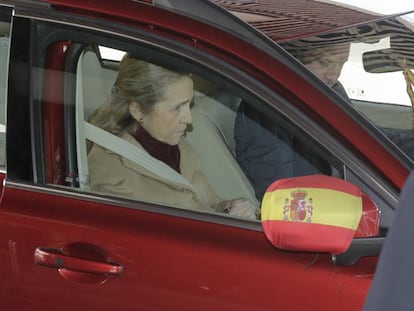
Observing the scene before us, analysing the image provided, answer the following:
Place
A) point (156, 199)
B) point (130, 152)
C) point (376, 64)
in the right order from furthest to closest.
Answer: point (376, 64), point (130, 152), point (156, 199)

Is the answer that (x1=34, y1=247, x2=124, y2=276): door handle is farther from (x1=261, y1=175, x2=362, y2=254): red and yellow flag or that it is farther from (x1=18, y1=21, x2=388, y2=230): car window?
(x1=261, y1=175, x2=362, y2=254): red and yellow flag

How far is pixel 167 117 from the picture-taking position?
2.80m

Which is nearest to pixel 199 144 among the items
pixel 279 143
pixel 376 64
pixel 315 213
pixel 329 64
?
pixel 279 143

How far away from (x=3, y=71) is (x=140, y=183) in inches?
20.4

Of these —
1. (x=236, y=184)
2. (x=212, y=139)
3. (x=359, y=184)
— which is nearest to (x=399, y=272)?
(x=359, y=184)

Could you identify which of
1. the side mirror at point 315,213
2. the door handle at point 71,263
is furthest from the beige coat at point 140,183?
the side mirror at point 315,213

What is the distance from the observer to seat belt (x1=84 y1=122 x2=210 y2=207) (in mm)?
2688

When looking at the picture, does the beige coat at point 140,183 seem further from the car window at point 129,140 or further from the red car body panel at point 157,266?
Result: the red car body panel at point 157,266

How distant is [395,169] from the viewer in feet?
7.60

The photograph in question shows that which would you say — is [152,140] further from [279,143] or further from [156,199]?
[279,143]

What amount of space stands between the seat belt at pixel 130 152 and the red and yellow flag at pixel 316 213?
0.58 m

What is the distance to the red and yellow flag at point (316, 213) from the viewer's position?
2.10 metres

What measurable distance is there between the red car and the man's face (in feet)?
0.30

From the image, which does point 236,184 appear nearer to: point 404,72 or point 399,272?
point 404,72
